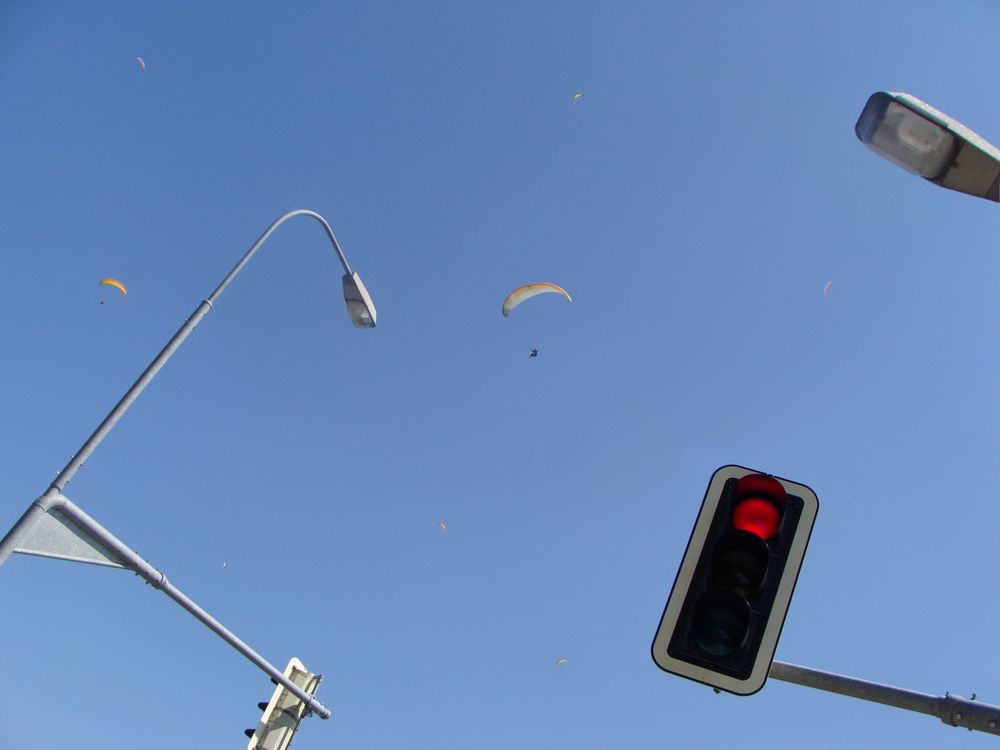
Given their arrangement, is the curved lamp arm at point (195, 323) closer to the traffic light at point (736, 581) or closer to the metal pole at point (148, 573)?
the metal pole at point (148, 573)

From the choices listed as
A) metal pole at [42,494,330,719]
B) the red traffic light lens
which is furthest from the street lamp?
metal pole at [42,494,330,719]

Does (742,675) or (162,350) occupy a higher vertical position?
(162,350)

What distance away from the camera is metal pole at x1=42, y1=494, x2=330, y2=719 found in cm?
596

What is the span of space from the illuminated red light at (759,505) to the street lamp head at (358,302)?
7680 mm

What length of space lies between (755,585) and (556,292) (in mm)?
16766

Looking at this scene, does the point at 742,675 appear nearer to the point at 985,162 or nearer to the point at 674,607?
the point at 674,607

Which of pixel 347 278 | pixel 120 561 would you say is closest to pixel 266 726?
pixel 120 561

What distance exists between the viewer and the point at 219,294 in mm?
8172

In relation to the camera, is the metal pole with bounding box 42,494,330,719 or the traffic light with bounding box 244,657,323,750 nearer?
the metal pole with bounding box 42,494,330,719

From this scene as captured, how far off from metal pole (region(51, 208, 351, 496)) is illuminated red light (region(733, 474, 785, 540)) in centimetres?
568

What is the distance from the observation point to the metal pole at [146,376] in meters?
6.21

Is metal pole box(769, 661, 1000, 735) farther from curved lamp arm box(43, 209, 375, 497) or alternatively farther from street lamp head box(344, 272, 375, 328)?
street lamp head box(344, 272, 375, 328)

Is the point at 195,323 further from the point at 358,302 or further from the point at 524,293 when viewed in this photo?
the point at 524,293

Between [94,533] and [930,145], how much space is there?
6.63 m
